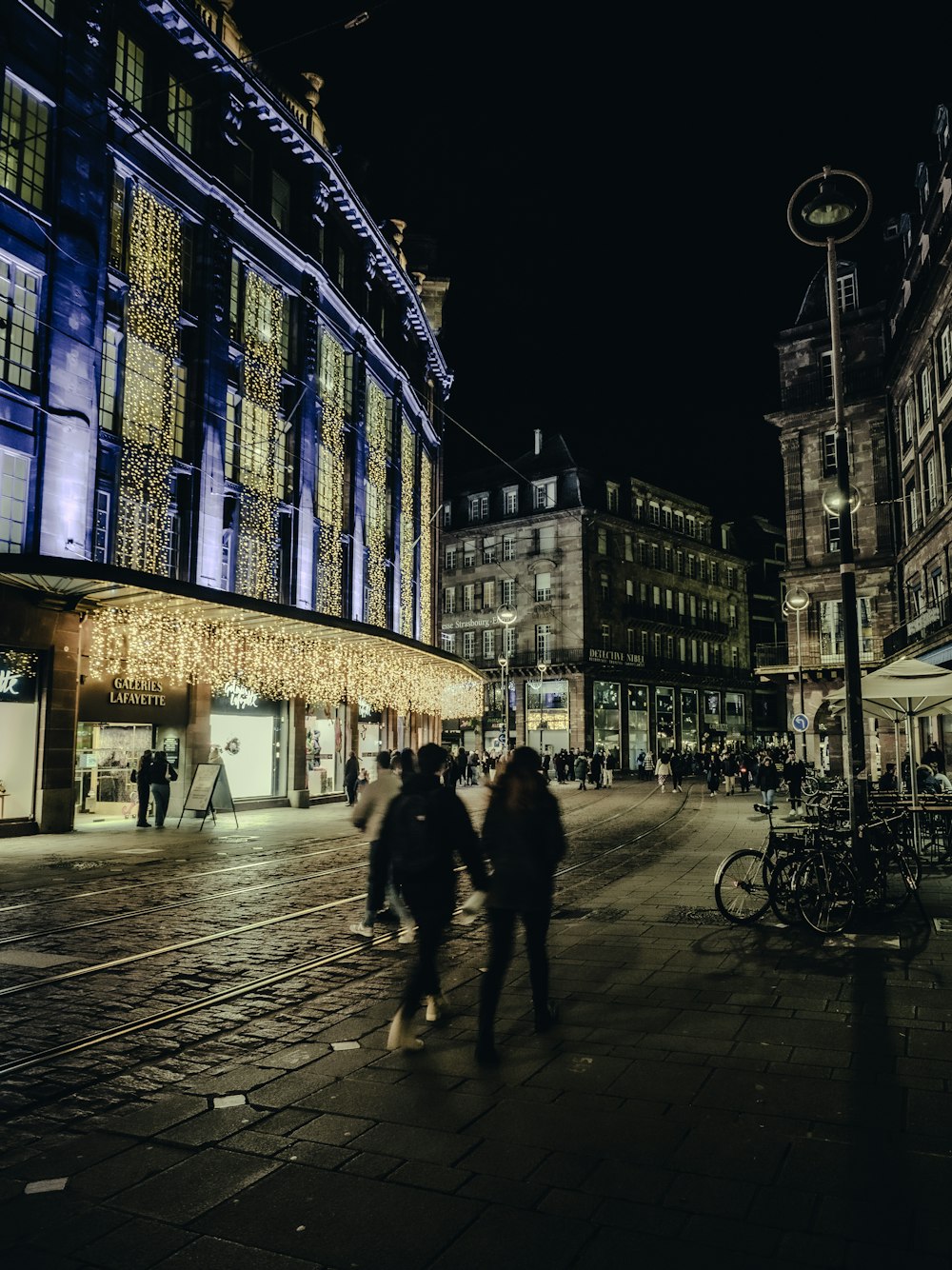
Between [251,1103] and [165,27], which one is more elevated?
[165,27]

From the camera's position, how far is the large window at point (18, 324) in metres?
19.5

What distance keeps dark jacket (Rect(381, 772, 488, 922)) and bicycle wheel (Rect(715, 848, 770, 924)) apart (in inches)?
183

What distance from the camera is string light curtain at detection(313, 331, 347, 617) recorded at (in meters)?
32.4

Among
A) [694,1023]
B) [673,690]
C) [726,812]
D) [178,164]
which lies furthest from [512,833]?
[673,690]

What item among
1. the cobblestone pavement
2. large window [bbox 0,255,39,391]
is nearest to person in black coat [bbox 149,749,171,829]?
large window [bbox 0,255,39,391]

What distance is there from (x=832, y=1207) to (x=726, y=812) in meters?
24.0

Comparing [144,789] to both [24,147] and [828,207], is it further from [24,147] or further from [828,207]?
[828,207]

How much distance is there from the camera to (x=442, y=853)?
5.78 meters

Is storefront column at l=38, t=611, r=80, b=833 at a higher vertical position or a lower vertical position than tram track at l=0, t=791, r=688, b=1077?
higher

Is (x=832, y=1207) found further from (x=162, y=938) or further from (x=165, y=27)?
(x=165, y=27)

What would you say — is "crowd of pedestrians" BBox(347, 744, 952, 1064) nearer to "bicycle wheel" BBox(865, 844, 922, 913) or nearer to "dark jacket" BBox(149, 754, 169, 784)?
"bicycle wheel" BBox(865, 844, 922, 913)

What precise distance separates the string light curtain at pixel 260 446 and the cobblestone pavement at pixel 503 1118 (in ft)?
66.3

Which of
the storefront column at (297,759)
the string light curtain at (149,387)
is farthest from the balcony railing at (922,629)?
the string light curtain at (149,387)

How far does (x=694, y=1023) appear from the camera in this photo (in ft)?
20.1
